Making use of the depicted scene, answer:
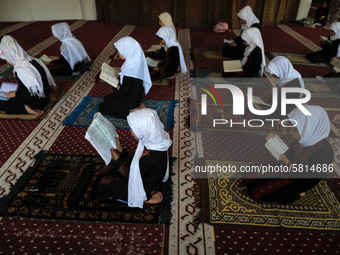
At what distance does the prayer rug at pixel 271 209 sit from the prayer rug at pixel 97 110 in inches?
39.9

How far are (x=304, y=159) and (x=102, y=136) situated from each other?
1.40 meters

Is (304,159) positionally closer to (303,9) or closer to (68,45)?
(68,45)

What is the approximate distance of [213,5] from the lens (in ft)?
21.6

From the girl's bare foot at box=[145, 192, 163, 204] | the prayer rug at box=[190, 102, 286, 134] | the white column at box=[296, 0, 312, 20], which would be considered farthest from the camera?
the white column at box=[296, 0, 312, 20]

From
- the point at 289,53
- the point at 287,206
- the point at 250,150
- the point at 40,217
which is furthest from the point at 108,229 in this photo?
the point at 289,53

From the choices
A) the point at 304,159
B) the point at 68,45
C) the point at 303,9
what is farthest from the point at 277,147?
the point at 303,9

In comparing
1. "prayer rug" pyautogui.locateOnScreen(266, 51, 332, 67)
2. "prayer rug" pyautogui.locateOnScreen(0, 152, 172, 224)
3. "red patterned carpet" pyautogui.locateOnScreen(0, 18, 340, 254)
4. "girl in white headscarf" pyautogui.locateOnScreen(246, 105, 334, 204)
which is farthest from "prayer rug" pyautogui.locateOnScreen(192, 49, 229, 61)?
"prayer rug" pyautogui.locateOnScreen(0, 152, 172, 224)

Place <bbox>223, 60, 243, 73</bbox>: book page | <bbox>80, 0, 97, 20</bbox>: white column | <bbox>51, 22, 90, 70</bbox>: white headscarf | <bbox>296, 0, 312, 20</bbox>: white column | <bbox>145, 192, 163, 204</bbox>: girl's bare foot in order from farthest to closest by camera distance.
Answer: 1. <bbox>296, 0, 312, 20</bbox>: white column
2. <bbox>80, 0, 97, 20</bbox>: white column
3. <bbox>51, 22, 90, 70</bbox>: white headscarf
4. <bbox>223, 60, 243, 73</bbox>: book page
5. <bbox>145, 192, 163, 204</bbox>: girl's bare foot

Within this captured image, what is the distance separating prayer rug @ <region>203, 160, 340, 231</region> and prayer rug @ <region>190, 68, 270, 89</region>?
1864mm

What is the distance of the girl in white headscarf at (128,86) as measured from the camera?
288cm

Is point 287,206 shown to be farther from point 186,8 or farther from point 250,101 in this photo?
point 186,8

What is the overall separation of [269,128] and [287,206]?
3.51 feet

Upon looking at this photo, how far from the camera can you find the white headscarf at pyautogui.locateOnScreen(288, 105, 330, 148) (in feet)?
5.86

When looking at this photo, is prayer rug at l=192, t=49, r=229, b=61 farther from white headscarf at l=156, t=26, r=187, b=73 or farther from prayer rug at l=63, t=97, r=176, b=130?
prayer rug at l=63, t=97, r=176, b=130
